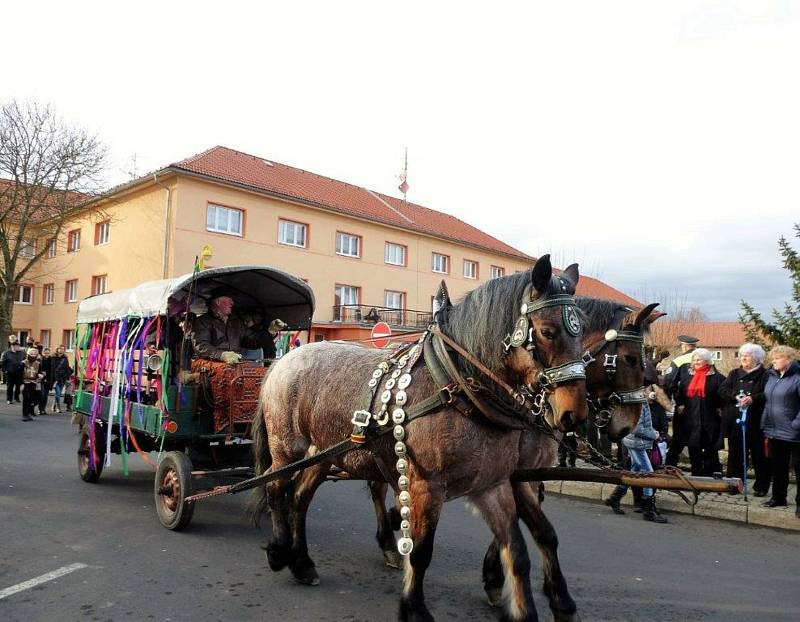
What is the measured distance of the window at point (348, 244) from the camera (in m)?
29.1

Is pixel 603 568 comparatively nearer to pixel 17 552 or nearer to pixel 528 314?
pixel 528 314

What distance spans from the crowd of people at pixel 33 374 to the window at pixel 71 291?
12.1 metres

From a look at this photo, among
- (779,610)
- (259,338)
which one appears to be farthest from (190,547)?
(779,610)

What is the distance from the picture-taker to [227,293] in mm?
6633

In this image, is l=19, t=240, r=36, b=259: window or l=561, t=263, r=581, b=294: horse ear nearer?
l=561, t=263, r=581, b=294: horse ear

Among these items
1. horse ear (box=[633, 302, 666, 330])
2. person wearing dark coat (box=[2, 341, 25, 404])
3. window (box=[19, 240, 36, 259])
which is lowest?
person wearing dark coat (box=[2, 341, 25, 404])

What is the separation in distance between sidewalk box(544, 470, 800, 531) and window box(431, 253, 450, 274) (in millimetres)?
26382

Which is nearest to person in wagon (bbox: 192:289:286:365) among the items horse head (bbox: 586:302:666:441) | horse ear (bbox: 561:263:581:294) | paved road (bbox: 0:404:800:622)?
paved road (bbox: 0:404:800:622)

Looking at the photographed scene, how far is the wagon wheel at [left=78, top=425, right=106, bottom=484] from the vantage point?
22.8ft

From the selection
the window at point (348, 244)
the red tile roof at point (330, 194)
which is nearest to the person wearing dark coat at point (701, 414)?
the red tile roof at point (330, 194)

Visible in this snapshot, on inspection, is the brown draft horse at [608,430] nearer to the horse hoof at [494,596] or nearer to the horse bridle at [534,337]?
the horse hoof at [494,596]

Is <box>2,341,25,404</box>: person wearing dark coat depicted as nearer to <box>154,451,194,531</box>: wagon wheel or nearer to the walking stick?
<box>154,451,194,531</box>: wagon wheel

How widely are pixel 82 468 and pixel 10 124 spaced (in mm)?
20901

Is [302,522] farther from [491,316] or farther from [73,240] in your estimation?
[73,240]
